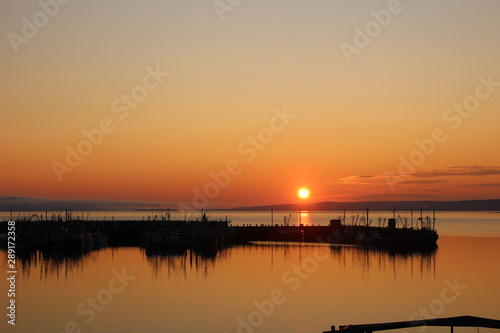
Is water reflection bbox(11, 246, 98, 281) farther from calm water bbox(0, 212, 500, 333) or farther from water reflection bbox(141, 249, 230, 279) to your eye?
water reflection bbox(141, 249, 230, 279)

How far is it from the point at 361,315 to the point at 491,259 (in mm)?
70666

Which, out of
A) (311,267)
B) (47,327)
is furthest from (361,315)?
(311,267)

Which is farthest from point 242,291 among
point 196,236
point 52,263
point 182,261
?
point 196,236

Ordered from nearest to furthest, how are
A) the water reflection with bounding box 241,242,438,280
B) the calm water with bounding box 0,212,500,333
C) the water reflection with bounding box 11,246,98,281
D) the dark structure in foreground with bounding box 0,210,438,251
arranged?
the calm water with bounding box 0,212,500,333 < the water reflection with bounding box 11,246,98,281 < the water reflection with bounding box 241,242,438,280 < the dark structure in foreground with bounding box 0,210,438,251

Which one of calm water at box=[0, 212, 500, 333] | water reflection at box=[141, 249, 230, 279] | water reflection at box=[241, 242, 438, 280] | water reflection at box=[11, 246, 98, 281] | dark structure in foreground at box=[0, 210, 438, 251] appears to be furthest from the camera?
dark structure in foreground at box=[0, 210, 438, 251]

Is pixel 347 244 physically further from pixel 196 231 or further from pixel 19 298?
pixel 19 298

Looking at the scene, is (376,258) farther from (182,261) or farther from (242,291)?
(242,291)

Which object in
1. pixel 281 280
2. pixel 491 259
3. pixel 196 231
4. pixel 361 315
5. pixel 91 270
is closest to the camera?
pixel 361 315

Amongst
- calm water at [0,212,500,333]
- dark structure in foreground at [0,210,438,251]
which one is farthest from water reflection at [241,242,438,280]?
dark structure in foreground at [0,210,438,251]

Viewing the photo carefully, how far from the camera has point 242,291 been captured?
7769 centimetres

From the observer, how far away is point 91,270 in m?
100

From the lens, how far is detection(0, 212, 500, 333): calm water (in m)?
57.9

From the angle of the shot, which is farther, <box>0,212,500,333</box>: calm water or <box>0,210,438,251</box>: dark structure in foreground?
<box>0,210,438,251</box>: dark structure in foreground

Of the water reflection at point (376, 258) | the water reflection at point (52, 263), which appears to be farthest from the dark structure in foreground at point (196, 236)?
the water reflection at point (376, 258)
